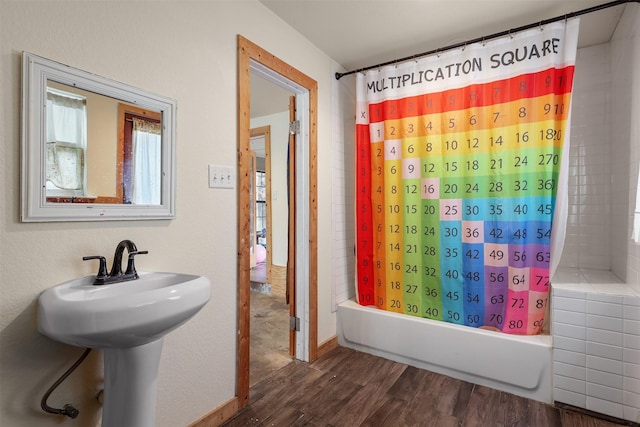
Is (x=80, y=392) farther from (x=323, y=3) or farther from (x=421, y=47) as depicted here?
(x=421, y=47)

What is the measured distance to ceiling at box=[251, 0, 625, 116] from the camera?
177 cm

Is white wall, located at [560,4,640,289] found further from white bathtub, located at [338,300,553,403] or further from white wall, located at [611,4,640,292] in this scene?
white bathtub, located at [338,300,553,403]

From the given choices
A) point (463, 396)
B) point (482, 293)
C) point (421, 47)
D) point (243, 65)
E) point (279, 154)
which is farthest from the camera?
point (279, 154)

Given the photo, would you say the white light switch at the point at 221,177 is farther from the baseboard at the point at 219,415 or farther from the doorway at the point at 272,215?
the doorway at the point at 272,215

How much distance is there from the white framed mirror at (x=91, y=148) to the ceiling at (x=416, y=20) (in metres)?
1.09

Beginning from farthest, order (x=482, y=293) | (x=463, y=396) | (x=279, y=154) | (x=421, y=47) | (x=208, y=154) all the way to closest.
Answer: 1. (x=279, y=154)
2. (x=421, y=47)
3. (x=482, y=293)
4. (x=463, y=396)
5. (x=208, y=154)

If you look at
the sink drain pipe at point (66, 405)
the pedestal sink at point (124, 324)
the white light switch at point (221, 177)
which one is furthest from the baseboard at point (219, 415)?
the white light switch at point (221, 177)

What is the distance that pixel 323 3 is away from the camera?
1.77 m

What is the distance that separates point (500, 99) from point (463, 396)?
1.82m

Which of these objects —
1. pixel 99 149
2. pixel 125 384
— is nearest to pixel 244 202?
pixel 99 149

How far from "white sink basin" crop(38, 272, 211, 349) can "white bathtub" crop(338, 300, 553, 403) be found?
5.18ft

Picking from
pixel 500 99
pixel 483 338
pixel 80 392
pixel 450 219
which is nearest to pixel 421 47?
pixel 500 99

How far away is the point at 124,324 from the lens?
2.81 ft

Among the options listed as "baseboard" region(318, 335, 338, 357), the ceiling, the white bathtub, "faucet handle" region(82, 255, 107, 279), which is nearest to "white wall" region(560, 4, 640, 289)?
the ceiling
